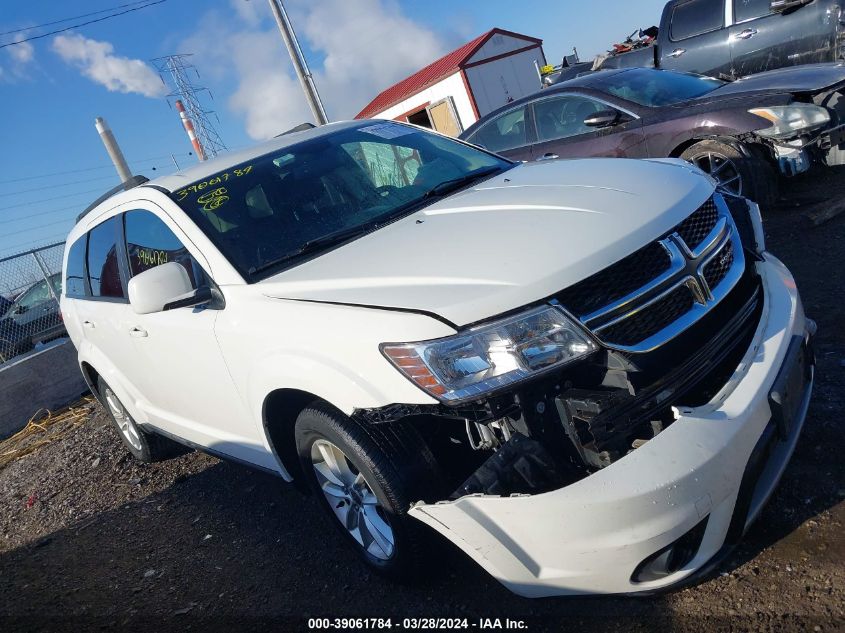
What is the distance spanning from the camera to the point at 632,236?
224cm

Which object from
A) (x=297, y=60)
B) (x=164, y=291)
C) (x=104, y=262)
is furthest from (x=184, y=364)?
(x=297, y=60)

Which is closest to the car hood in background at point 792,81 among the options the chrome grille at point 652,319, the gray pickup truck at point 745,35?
the gray pickup truck at point 745,35

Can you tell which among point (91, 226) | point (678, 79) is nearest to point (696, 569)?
point (91, 226)

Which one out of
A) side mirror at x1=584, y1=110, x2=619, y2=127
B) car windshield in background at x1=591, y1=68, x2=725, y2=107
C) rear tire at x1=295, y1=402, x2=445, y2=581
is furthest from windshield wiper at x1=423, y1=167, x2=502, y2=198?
car windshield in background at x1=591, y1=68, x2=725, y2=107

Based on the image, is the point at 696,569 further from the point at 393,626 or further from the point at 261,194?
the point at 261,194

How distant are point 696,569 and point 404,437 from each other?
1.02m

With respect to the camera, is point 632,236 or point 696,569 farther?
point 632,236

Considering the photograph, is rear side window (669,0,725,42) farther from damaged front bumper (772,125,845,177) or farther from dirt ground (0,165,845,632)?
damaged front bumper (772,125,845,177)

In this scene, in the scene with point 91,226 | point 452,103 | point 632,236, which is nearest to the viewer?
point 632,236

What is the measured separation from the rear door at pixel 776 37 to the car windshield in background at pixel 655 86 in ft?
8.61

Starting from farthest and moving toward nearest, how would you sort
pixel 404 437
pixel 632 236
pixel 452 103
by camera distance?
pixel 452 103 → pixel 404 437 → pixel 632 236

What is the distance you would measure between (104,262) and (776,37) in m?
8.31

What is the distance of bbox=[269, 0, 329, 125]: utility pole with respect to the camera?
1522cm

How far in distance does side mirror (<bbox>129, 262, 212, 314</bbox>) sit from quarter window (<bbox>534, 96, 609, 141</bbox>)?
4657mm
